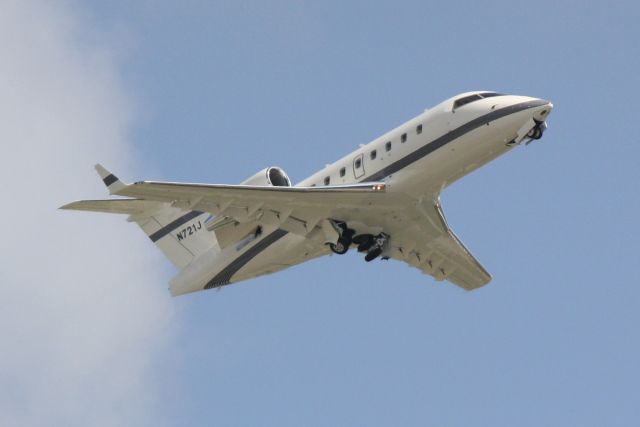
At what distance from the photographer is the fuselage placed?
30.3m

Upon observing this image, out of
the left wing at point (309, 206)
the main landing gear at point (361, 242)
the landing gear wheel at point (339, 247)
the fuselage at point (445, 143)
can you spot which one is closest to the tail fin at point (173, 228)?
the left wing at point (309, 206)

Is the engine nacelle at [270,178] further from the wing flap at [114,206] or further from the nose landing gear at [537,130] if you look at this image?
the nose landing gear at [537,130]

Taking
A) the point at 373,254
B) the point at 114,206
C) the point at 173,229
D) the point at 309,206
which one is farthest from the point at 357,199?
the point at 173,229

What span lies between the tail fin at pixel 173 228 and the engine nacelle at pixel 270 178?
2777 mm

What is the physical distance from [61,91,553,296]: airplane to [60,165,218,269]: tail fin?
105 millimetres

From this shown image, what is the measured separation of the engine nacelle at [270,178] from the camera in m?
33.3

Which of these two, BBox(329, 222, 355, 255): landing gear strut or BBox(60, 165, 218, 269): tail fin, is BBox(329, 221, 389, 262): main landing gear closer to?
BBox(329, 222, 355, 255): landing gear strut

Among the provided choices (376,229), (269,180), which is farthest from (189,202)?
(376,229)

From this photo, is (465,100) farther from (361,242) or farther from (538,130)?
(361,242)

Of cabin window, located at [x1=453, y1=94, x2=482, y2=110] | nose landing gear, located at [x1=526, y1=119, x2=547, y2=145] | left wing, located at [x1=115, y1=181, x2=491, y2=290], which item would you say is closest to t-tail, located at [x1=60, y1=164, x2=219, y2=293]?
left wing, located at [x1=115, y1=181, x2=491, y2=290]

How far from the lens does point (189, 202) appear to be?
30.9 metres

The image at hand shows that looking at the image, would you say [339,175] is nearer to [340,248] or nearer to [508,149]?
[340,248]

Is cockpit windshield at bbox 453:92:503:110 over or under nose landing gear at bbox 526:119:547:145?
over

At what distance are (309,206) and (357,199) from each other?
4.23ft
